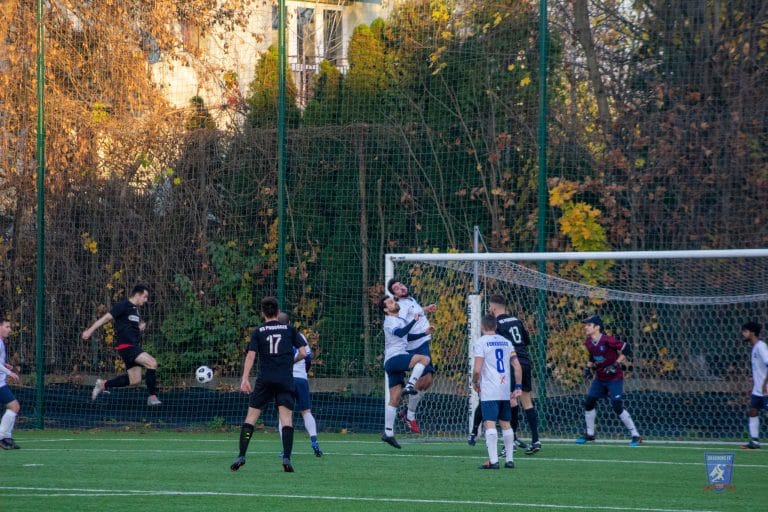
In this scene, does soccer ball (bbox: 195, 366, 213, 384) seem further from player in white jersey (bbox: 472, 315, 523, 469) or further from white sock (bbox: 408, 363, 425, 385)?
player in white jersey (bbox: 472, 315, 523, 469)

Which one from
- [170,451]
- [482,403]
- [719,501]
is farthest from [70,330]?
[719,501]

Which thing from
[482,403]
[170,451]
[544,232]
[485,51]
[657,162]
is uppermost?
[485,51]

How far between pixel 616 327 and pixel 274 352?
6864mm

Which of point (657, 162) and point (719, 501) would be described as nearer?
point (719, 501)

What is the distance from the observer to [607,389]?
1488 cm

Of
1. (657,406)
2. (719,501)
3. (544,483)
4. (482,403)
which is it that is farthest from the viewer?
(657,406)

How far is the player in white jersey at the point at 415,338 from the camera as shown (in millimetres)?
14414

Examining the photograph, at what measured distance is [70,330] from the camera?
725 inches

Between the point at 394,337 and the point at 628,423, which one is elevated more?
the point at 394,337

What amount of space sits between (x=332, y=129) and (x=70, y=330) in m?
5.63

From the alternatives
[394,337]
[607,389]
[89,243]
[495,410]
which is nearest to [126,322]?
[89,243]

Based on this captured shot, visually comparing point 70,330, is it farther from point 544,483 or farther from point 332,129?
point 544,483

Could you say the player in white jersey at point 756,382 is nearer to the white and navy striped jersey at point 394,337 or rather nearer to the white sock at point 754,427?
the white sock at point 754,427
